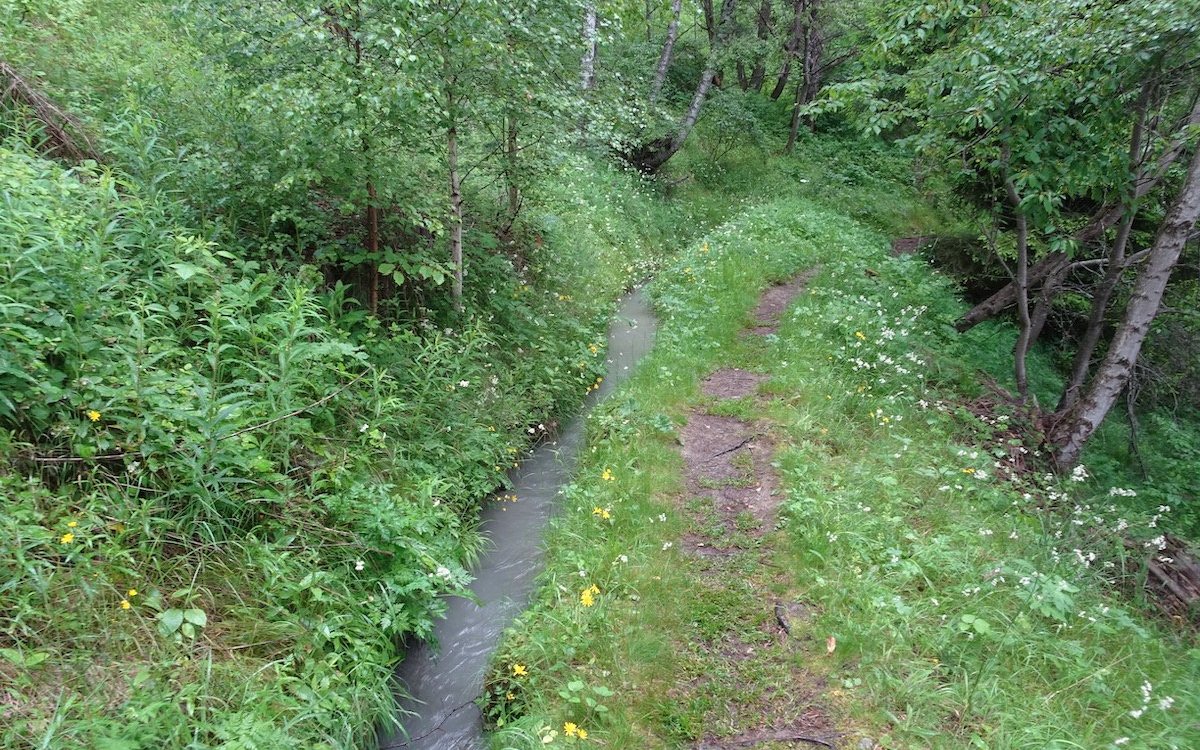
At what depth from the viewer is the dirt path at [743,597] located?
335 centimetres

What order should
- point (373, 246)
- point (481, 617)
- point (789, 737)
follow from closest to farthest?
point (789, 737)
point (481, 617)
point (373, 246)

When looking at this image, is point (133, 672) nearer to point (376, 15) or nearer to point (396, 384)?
point (396, 384)

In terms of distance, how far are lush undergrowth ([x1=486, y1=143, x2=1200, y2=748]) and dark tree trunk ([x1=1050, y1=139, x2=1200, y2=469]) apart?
0.40 m

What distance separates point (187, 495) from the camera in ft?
12.5

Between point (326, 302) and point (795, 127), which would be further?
point (795, 127)

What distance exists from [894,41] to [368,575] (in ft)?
23.0

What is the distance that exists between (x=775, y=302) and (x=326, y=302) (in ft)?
23.5

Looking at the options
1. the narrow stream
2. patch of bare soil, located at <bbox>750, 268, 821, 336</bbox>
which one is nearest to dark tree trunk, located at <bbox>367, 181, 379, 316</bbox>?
the narrow stream

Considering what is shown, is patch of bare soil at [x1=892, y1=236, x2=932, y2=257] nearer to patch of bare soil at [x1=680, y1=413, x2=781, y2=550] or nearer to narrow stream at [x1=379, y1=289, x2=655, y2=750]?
patch of bare soil at [x1=680, y1=413, x2=781, y2=550]

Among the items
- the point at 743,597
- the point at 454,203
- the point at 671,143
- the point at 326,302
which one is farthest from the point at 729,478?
the point at 671,143

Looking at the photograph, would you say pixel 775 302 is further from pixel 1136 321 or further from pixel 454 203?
pixel 454 203

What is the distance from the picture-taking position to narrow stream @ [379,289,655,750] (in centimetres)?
387

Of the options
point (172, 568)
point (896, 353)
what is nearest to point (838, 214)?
point (896, 353)

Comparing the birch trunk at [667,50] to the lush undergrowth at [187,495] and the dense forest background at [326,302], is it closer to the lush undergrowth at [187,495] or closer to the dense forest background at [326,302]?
the dense forest background at [326,302]
